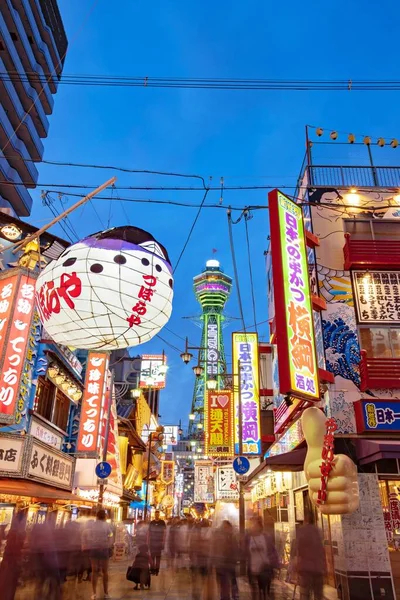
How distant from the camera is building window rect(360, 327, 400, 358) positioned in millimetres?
13758

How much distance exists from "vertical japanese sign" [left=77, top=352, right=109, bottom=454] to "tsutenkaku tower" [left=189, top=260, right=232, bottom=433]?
86.6 m

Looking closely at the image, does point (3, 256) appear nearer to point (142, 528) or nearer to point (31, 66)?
point (142, 528)

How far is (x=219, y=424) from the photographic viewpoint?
2609cm

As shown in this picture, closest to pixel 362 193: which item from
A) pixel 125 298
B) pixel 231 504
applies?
pixel 125 298

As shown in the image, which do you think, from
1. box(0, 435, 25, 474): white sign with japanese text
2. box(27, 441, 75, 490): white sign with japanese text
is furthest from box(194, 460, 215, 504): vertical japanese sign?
box(0, 435, 25, 474): white sign with japanese text

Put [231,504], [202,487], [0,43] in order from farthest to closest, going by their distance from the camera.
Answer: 1. [202,487]
2. [0,43]
3. [231,504]

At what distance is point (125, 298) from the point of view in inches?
251

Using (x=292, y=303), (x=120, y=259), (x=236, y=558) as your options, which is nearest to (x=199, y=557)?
(x=236, y=558)

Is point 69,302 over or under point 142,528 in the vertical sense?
over

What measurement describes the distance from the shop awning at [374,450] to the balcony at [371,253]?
540 cm

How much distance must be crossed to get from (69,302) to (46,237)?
1374 centimetres

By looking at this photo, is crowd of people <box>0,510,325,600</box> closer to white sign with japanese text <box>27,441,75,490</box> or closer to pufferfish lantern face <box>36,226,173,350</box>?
white sign with japanese text <box>27,441,75,490</box>

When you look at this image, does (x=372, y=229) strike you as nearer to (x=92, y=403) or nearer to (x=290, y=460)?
(x=290, y=460)

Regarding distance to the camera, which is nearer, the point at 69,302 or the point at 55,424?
the point at 69,302
